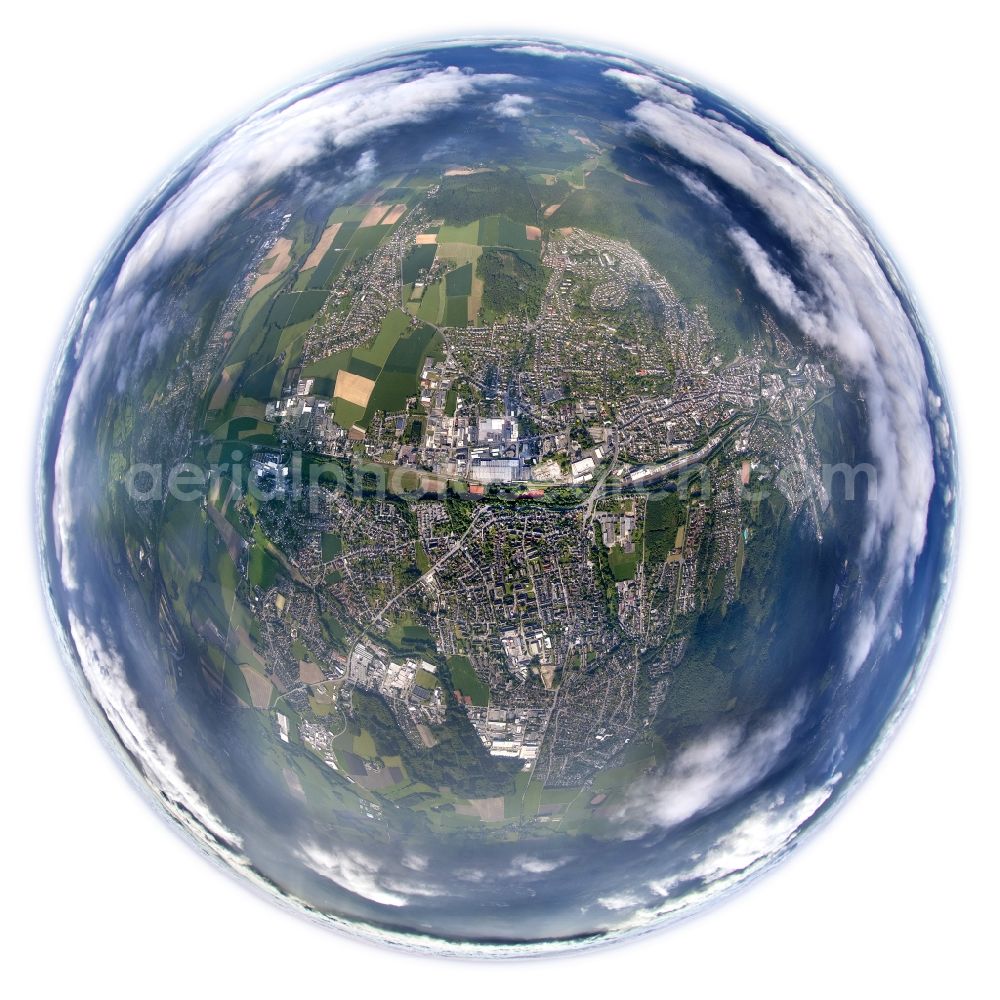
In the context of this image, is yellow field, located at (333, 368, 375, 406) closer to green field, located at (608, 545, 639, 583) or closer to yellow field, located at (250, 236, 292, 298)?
yellow field, located at (250, 236, 292, 298)

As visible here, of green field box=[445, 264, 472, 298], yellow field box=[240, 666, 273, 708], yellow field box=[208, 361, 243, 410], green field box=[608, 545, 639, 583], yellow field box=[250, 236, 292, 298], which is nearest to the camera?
green field box=[608, 545, 639, 583]

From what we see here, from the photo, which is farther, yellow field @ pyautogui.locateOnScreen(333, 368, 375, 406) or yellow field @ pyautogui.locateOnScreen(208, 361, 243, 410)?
yellow field @ pyautogui.locateOnScreen(208, 361, 243, 410)

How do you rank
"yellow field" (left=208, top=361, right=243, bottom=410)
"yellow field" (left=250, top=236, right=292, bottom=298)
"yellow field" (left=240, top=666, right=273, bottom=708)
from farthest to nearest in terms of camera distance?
1. "yellow field" (left=250, top=236, right=292, bottom=298)
2. "yellow field" (left=240, top=666, right=273, bottom=708)
3. "yellow field" (left=208, top=361, right=243, bottom=410)

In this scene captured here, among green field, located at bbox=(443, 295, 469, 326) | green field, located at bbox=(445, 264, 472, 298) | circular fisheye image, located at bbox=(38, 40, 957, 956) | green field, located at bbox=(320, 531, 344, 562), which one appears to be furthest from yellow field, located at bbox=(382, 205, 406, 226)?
green field, located at bbox=(320, 531, 344, 562)

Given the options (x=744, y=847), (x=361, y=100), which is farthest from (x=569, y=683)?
(x=361, y=100)

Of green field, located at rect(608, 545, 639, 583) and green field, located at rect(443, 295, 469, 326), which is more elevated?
green field, located at rect(443, 295, 469, 326)

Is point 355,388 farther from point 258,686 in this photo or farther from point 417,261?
point 258,686
